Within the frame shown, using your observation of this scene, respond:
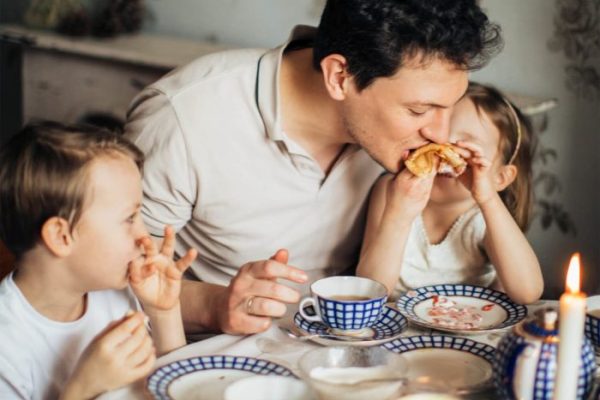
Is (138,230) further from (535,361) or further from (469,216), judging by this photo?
(469,216)

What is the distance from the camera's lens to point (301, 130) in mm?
1917

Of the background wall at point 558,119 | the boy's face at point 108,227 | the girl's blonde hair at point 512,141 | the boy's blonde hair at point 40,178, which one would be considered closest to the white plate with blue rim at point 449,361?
the boy's face at point 108,227

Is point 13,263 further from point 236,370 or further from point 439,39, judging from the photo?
point 439,39

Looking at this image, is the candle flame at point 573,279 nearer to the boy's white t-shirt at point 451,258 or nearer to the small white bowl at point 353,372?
the small white bowl at point 353,372

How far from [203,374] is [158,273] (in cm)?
27

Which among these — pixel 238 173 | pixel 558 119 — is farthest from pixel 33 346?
pixel 558 119

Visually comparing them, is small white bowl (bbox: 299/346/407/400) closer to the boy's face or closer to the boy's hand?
the boy's hand

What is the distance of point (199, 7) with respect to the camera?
11.0 ft

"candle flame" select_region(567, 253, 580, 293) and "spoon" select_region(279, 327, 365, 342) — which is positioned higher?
"candle flame" select_region(567, 253, 580, 293)

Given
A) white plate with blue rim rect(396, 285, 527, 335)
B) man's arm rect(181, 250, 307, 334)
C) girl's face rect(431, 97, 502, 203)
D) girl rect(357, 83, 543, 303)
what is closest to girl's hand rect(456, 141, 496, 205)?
girl rect(357, 83, 543, 303)

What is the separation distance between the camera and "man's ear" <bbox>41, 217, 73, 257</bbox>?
1.39 meters

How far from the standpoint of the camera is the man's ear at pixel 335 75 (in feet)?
5.93

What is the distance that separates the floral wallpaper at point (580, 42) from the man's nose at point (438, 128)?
998 millimetres

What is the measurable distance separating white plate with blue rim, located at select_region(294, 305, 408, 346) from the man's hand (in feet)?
0.17
